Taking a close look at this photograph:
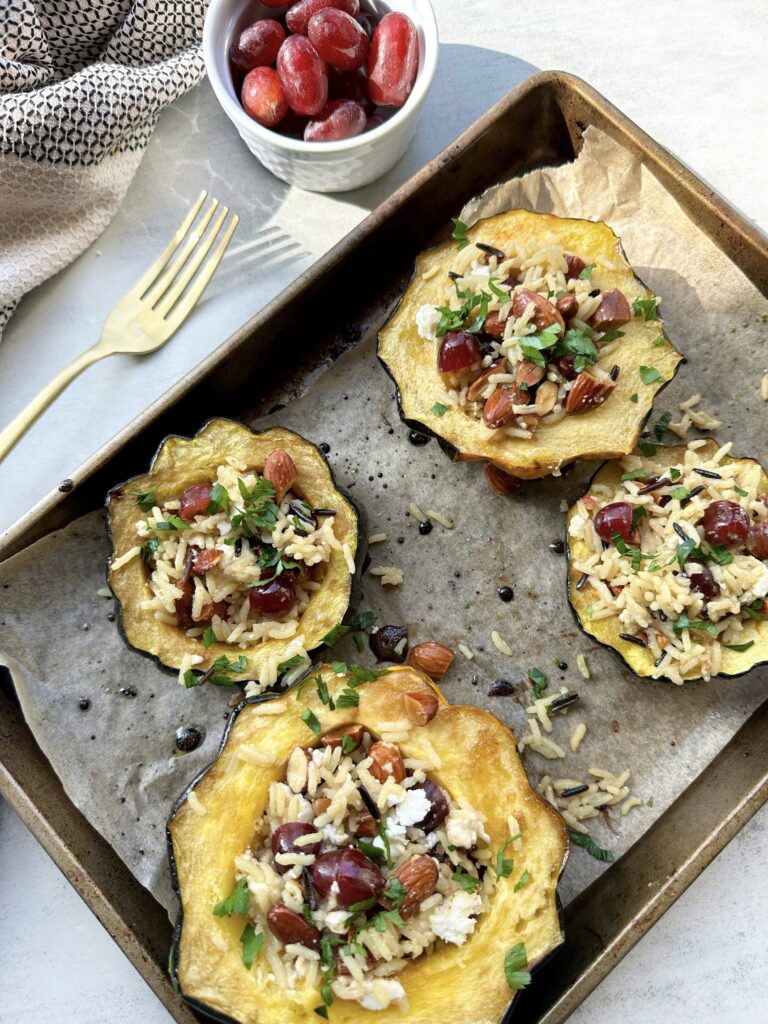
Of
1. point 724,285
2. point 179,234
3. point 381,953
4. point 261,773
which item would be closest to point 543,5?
point 724,285

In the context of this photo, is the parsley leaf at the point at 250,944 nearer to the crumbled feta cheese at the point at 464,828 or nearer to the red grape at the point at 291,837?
the red grape at the point at 291,837

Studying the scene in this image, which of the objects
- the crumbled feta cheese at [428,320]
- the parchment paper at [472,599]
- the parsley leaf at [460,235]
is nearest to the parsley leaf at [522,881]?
the parchment paper at [472,599]

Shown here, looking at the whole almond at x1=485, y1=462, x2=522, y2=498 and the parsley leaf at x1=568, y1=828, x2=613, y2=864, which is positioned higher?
the whole almond at x1=485, y1=462, x2=522, y2=498

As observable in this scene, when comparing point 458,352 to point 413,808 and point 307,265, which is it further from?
point 413,808

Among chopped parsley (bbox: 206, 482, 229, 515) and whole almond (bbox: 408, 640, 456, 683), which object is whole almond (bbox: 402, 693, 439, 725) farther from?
chopped parsley (bbox: 206, 482, 229, 515)

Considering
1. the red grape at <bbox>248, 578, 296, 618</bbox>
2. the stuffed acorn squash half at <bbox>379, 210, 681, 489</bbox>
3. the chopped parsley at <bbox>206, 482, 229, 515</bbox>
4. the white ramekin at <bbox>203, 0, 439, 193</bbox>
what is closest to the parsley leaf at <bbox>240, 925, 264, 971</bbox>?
the red grape at <bbox>248, 578, 296, 618</bbox>
